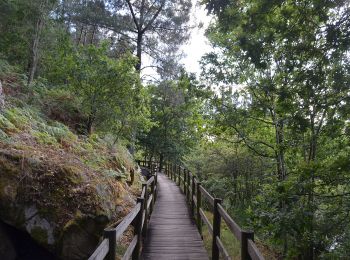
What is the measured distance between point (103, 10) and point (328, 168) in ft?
53.5

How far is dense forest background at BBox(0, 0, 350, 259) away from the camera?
531 centimetres

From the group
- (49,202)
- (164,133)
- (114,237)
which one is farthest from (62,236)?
(164,133)

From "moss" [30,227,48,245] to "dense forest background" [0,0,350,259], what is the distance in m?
3.53

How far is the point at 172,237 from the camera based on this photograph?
7840 mm

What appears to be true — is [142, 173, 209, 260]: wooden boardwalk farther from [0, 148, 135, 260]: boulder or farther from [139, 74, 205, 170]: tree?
[139, 74, 205, 170]: tree

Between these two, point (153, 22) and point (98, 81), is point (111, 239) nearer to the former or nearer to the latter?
point (98, 81)

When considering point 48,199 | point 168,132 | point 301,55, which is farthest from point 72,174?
point 168,132

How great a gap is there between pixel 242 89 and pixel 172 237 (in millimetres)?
5545

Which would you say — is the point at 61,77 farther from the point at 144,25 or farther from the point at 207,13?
the point at 144,25

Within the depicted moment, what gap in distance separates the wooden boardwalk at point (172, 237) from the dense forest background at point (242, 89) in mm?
1384

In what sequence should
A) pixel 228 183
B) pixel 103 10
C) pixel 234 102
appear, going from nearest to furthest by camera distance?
pixel 234 102 → pixel 228 183 → pixel 103 10

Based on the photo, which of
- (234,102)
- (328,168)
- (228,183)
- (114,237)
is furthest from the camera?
(228,183)

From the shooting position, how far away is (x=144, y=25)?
66.6ft

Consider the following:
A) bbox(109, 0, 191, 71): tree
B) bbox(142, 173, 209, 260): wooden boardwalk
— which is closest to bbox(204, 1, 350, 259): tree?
bbox(142, 173, 209, 260): wooden boardwalk
